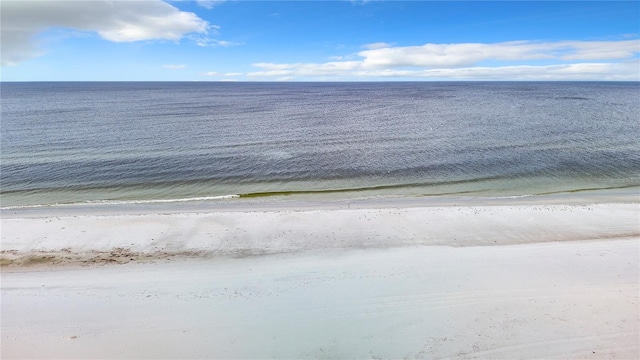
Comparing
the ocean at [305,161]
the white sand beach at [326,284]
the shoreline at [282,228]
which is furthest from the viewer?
the ocean at [305,161]

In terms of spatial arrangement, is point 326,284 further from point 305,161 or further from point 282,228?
point 305,161

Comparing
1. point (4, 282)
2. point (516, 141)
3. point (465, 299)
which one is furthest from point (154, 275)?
point (516, 141)

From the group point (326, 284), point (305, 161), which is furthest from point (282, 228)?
point (305, 161)

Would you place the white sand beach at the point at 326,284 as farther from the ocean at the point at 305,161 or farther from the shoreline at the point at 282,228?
the ocean at the point at 305,161

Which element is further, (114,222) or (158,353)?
(114,222)

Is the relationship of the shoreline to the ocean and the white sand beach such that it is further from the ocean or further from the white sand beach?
the ocean

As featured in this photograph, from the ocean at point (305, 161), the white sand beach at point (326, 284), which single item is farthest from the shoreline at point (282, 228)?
the ocean at point (305, 161)

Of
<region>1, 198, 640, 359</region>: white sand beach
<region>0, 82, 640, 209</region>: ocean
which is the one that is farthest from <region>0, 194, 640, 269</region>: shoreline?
<region>0, 82, 640, 209</region>: ocean

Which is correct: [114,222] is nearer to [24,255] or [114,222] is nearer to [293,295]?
[24,255]
